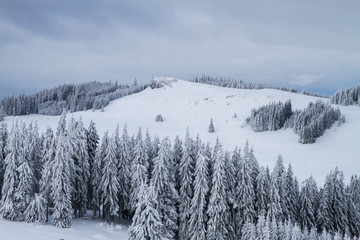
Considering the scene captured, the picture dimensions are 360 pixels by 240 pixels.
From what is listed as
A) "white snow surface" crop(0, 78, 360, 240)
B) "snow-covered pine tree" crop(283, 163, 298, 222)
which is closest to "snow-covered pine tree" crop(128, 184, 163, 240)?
"white snow surface" crop(0, 78, 360, 240)

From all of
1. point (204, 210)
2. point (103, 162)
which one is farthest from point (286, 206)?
point (103, 162)

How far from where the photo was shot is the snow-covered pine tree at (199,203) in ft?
124

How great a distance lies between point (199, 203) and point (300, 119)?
68.9 m

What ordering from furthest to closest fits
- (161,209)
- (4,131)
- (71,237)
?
(4,131), (161,209), (71,237)

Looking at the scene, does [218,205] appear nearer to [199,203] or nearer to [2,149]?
[199,203]

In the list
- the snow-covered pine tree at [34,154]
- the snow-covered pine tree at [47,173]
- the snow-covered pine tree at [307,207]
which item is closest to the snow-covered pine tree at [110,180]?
the snow-covered pine tree at [47,173]

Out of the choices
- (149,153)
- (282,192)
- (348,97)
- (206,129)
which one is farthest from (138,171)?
(348,97)

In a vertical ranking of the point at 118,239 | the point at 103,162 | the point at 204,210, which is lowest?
the point at 118,239

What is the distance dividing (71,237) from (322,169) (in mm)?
59805

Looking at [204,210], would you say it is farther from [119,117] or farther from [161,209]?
[119,117]

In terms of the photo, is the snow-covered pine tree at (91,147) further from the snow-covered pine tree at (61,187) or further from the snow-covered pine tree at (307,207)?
the snow-covered pine tree at (307,207)

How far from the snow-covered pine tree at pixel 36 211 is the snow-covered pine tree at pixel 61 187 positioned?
4.06ft

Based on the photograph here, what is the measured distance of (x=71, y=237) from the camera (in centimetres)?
3066

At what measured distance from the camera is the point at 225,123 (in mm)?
116000
